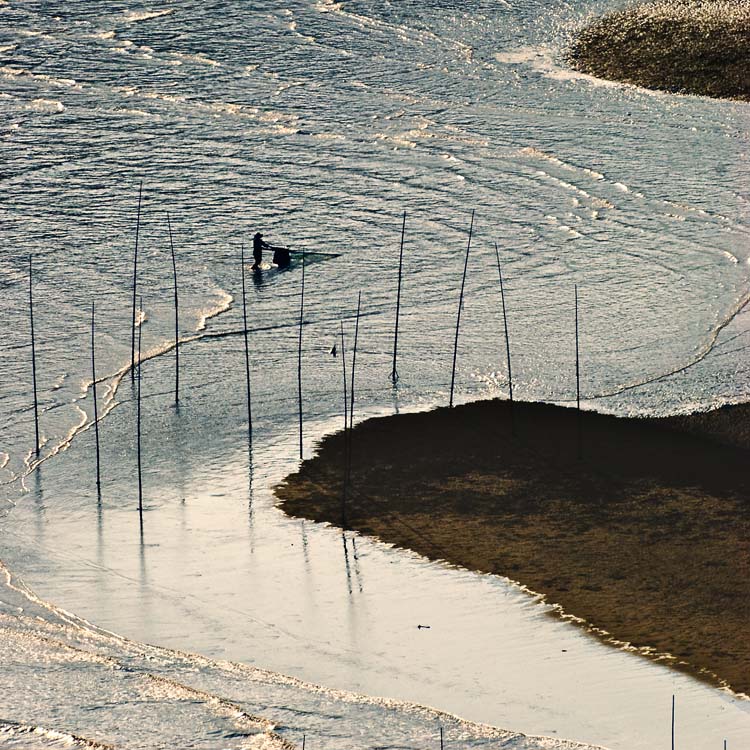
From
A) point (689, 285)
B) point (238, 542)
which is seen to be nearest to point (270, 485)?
point (238, 542)

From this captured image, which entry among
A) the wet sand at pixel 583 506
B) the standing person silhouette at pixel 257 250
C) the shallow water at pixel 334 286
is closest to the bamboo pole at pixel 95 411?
the shallow water at pixel 334 286

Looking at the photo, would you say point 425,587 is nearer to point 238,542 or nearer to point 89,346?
point 238,542

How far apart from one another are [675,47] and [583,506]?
16497 millimetres

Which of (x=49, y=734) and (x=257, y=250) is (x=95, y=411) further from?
(x=49, y=734)

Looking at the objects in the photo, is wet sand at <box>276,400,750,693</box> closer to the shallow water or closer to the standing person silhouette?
the shallow water

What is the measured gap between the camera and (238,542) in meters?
10.7

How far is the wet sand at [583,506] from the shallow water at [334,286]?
33cm

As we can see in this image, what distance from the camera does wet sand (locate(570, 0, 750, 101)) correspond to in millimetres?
24453

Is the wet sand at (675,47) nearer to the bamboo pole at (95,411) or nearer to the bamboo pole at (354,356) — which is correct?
the bamboo pole at (354,356)

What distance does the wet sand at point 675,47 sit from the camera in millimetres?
24453

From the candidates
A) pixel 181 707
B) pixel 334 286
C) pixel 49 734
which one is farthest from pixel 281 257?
pixel 49 734

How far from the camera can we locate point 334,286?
16625mm

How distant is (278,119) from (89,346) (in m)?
9.51

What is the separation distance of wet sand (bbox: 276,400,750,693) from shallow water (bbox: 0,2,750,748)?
0.33 metres
